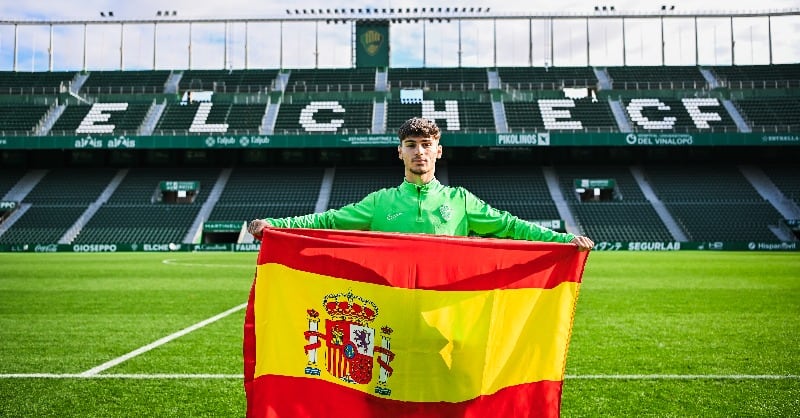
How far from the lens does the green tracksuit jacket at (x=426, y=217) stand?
10.9 ft

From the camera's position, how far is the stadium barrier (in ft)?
99.6

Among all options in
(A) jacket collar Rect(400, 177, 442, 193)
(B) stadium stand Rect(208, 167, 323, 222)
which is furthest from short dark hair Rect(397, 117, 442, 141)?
(B) stadium stand Rect(208, 167, 323, 222)

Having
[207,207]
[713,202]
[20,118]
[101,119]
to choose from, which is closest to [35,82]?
[20,118]

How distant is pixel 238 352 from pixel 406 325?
363 centimetres

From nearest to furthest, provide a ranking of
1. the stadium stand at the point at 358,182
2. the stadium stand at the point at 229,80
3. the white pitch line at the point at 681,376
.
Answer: the white pitch line at the point at 681,376, the stadium stand at the point at 358,182, the stadium stand at the point at 229,80

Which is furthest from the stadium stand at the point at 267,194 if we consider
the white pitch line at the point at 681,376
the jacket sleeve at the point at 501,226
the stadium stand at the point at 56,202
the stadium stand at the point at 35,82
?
the jacket sleeve at the point at 501,226

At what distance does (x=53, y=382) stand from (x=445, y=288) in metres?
3.71

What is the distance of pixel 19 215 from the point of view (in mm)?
34156

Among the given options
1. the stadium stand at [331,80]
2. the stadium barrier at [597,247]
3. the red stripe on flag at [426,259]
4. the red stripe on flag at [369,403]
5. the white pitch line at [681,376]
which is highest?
the stadium stand at [331,80]

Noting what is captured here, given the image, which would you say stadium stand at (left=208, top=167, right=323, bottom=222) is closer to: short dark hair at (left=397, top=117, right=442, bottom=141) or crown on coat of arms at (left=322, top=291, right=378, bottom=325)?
crown on coat of arms at (left=322, top=291, right=378, bottom=325)

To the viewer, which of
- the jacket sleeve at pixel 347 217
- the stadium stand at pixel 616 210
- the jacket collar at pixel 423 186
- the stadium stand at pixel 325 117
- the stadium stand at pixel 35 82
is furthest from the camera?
the stadium stand at pixel 35 82

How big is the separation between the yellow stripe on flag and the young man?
31 centimetres

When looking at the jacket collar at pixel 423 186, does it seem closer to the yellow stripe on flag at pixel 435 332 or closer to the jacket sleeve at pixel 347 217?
the jacket sleeve at pixel 347 217

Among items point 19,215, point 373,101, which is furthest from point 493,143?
point 19,215
